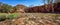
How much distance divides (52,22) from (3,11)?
844mm

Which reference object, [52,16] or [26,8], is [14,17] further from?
[52,16]

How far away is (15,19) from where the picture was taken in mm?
1792

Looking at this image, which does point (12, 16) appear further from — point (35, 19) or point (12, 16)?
point (35, 19)

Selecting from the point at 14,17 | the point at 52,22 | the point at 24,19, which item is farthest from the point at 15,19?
the point at 52,22

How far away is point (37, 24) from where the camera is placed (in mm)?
1786

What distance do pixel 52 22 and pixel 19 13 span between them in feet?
1.89

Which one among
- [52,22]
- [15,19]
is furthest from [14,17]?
[52,22]

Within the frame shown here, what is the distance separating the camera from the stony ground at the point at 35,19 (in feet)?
5.85

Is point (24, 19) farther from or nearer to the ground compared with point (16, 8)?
nearer to the ground

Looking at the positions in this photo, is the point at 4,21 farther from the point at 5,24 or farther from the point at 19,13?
the point at 19,13

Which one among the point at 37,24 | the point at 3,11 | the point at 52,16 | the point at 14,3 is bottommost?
the point at 37,24

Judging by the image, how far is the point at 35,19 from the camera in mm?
1807

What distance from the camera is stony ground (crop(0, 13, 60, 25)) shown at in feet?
5.85

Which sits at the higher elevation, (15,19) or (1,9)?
(1,9)
